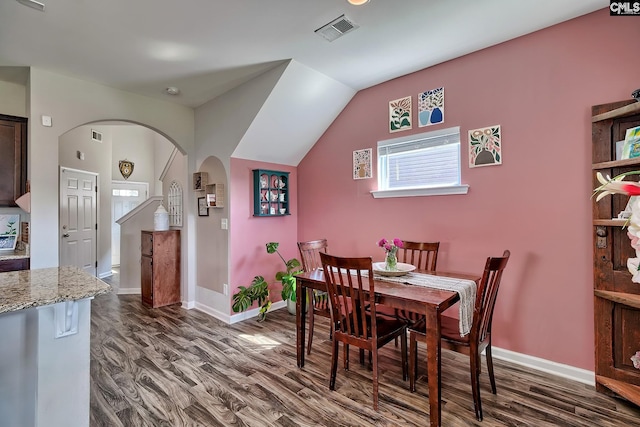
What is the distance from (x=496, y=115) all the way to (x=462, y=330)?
1.85 meters

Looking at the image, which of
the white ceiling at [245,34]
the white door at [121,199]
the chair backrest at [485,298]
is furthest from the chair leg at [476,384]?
the white door at [121,199]

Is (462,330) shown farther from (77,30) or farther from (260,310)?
(77,30)

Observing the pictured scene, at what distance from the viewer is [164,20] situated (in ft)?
7.38

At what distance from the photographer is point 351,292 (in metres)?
2.02

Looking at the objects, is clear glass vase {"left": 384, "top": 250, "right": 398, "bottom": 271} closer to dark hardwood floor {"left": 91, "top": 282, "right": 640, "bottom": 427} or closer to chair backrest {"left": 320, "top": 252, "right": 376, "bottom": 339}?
chair backrest {"left": 320, "top": 252, "right": 376, "bottom": 339}

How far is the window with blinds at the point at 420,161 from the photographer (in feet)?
9.57

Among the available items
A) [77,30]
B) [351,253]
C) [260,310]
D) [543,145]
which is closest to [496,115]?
[543,145]

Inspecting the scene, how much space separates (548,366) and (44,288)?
3323 mm

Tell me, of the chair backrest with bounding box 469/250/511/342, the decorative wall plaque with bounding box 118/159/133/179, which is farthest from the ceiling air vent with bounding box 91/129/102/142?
the chair backrest with bounding box 469/250/511/342

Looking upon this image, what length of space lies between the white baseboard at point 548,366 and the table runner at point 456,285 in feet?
2.81

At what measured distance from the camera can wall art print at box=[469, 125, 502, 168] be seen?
2.62m

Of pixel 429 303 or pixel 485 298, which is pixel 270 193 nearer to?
pixel 429 303

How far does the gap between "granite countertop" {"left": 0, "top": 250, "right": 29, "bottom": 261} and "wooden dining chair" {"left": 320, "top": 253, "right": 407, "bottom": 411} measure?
2843 millimetres

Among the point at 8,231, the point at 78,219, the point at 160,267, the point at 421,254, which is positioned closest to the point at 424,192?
the point at 421,254
